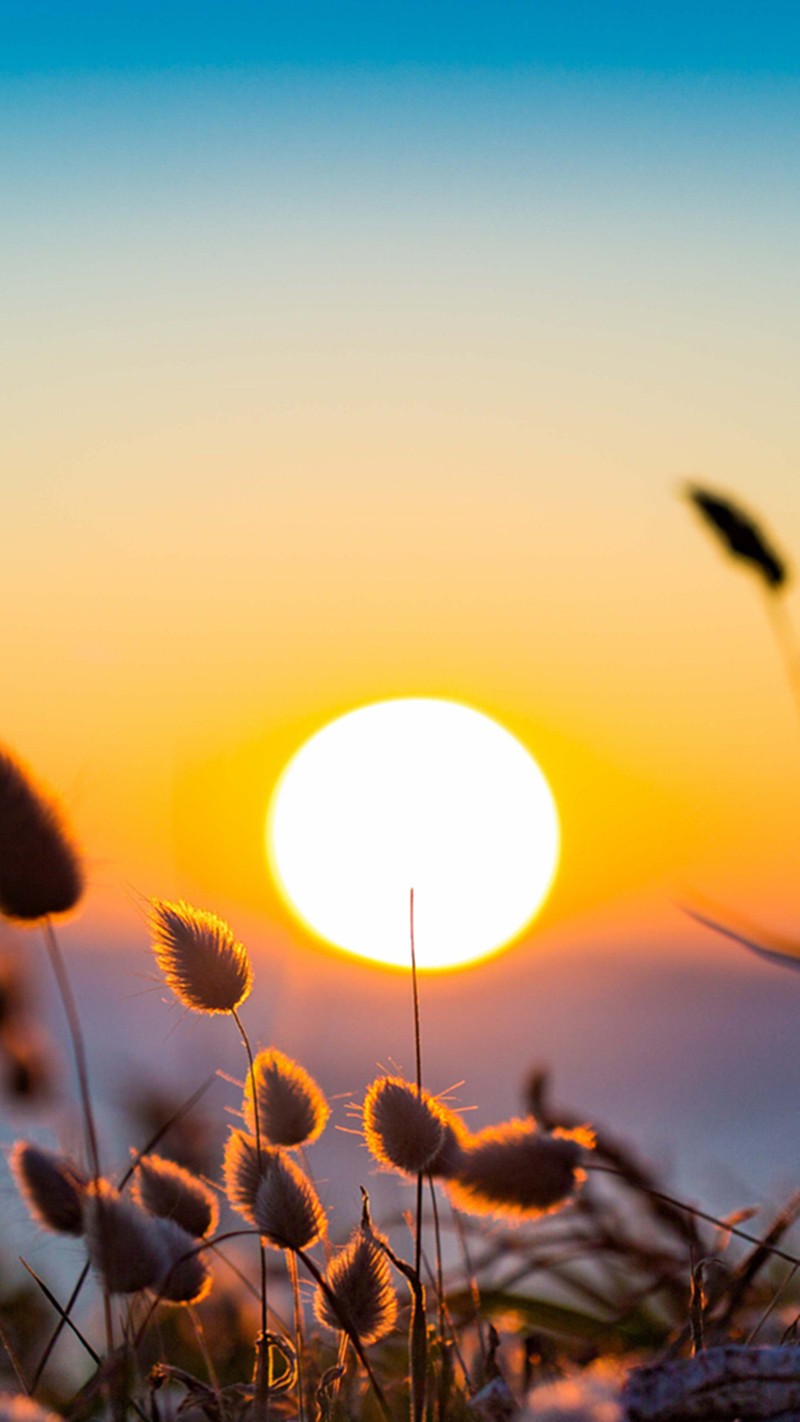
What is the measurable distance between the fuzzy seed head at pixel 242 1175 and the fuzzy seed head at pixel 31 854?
0.34 meters

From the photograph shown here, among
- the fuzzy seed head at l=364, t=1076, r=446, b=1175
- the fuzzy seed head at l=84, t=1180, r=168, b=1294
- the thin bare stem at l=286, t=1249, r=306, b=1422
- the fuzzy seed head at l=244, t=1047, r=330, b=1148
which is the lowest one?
the thin bare stem at l=286, t=1249, r=306, b=1422

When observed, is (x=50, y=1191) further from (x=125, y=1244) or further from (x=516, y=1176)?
(x=516, y=1176)

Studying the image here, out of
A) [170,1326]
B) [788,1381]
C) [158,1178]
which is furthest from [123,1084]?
[788,1381]

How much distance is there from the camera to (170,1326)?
114 inches

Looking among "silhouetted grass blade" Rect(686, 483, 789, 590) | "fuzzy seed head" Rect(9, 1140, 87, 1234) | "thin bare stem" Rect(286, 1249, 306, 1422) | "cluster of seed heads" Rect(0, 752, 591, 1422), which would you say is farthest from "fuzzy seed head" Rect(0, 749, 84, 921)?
"silhouetted grass blade" Rect(686, 483, 789, 590)

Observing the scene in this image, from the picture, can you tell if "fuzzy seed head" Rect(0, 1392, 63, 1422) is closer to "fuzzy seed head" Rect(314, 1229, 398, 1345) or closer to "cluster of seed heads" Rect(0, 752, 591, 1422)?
"cluster of seed heads" Rect(0, 752, 591, 1422)

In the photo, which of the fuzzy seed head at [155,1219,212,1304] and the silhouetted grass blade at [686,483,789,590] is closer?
the silhouetted grass blade at [686,483,789,590]

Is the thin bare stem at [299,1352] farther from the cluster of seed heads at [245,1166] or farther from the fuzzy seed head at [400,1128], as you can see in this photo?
the fuzzy seed head at [400,1128]

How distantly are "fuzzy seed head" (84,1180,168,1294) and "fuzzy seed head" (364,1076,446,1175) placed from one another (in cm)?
22

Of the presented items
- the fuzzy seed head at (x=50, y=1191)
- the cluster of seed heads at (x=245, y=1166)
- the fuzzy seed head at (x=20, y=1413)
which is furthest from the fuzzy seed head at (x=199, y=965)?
the fuzzy seed head at (x=20, y=1413)

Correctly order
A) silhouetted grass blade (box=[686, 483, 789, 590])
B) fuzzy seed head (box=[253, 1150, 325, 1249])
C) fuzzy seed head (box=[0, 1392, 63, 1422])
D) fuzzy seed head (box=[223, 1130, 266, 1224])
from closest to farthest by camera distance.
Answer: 1. fuzzy seed head (box=[0, 1392, 63, 1422])
2. silhouetted grass blade (box=[686, 483, 789, 590])
3. fuzzy seed head (box=[253, 1150, 325, 1249])
4. fuzzy seed head (box=[223, 1130, 266, 1224])

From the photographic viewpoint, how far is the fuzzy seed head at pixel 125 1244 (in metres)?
1.25

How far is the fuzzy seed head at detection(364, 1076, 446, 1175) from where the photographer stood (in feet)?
4.43

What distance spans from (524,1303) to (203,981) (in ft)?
3.56
